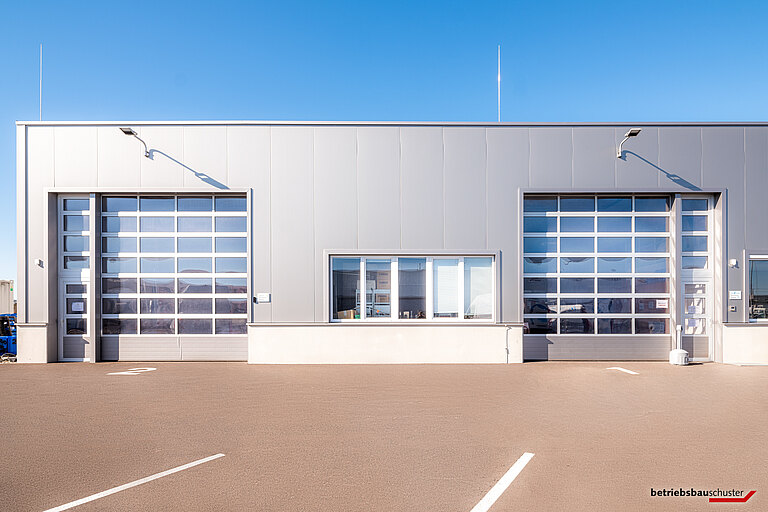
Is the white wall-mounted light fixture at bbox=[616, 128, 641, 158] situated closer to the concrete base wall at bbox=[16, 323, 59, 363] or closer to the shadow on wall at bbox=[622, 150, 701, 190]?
the shadow on wall at bbox=[622, 150, 701, 190]

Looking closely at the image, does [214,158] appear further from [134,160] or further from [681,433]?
[681,433]

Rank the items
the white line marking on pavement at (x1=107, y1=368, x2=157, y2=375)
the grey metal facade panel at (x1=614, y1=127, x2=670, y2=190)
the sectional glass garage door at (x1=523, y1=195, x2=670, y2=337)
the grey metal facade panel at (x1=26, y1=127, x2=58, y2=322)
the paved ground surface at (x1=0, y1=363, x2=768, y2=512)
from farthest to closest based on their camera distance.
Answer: the sectional glass garage door at (x1=523, y1=195, x2=670, y2=337)
the grey metal facade panel at (x1=26, y1=127, x2=58, y2=322)
the grey metal facade panel at (x1=614, y1=127, x2=670, y2=190)
the white line marking on pavement at (x1=107, y1=368, x2=157, y2=375)
the paved ground surface at (x1=0, y1=363, x2=768, y2=512)

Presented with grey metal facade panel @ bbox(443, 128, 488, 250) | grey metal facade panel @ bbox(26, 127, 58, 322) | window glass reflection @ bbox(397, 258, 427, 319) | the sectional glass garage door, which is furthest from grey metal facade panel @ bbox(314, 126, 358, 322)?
grey metal facade panel @ bbox(26, 127, 58, 322)

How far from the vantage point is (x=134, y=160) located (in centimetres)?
1161

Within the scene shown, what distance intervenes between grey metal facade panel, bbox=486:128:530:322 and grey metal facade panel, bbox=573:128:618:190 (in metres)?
1.28

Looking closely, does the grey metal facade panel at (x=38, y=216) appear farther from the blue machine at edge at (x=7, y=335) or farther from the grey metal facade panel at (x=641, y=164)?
the grey metal facade panel at (x=641, y=164)

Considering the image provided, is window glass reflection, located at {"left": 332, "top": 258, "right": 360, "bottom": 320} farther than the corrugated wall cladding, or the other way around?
window glass reflection, located at {"left": 332, "top": 258, "right": 360, "bottom": 320}

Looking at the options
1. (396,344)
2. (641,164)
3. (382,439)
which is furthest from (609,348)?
(382,439)

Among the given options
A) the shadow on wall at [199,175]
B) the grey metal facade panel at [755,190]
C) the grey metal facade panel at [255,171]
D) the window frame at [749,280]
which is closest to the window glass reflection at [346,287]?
the grey metal facade panel at [255,171]

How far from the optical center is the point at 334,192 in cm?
1148

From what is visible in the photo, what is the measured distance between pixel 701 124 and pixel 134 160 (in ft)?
46.8

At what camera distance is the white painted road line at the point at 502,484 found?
3.89 metres

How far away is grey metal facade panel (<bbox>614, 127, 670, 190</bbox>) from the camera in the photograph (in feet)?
37.7

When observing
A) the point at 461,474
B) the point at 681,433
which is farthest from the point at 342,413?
the point at 681,433
